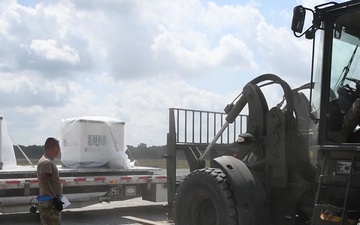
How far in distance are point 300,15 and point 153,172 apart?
7.49 metres

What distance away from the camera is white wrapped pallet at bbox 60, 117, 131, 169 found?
11.5 m

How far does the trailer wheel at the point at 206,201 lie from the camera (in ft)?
20.7

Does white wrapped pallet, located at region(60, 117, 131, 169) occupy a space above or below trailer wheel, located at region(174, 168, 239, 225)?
above

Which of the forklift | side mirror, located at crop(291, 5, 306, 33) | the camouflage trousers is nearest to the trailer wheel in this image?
the forklift

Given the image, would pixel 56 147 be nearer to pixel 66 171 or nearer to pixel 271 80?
pixel 271 80

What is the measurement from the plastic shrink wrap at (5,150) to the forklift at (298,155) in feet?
15.2

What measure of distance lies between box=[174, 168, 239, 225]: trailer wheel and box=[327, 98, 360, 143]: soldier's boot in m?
1.44

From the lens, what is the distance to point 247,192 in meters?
6.29

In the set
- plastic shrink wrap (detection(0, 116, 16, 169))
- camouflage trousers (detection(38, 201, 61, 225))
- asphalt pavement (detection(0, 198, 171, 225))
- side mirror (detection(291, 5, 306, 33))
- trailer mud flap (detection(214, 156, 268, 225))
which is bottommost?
asphalt pavement (detection(0, 198, 171, 225))

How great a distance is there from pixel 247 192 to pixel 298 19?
2.05 metres

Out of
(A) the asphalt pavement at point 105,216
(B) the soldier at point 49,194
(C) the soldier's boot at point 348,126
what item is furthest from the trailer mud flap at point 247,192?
(A) the asphalt pavement at point 105,216

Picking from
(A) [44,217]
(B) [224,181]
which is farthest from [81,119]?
(B) [224,181]

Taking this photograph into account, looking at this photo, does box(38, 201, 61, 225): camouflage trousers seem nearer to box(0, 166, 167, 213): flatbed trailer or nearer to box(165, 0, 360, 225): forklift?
box(165, 0, 360, 225): forklift

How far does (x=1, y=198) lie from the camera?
10.0 m
